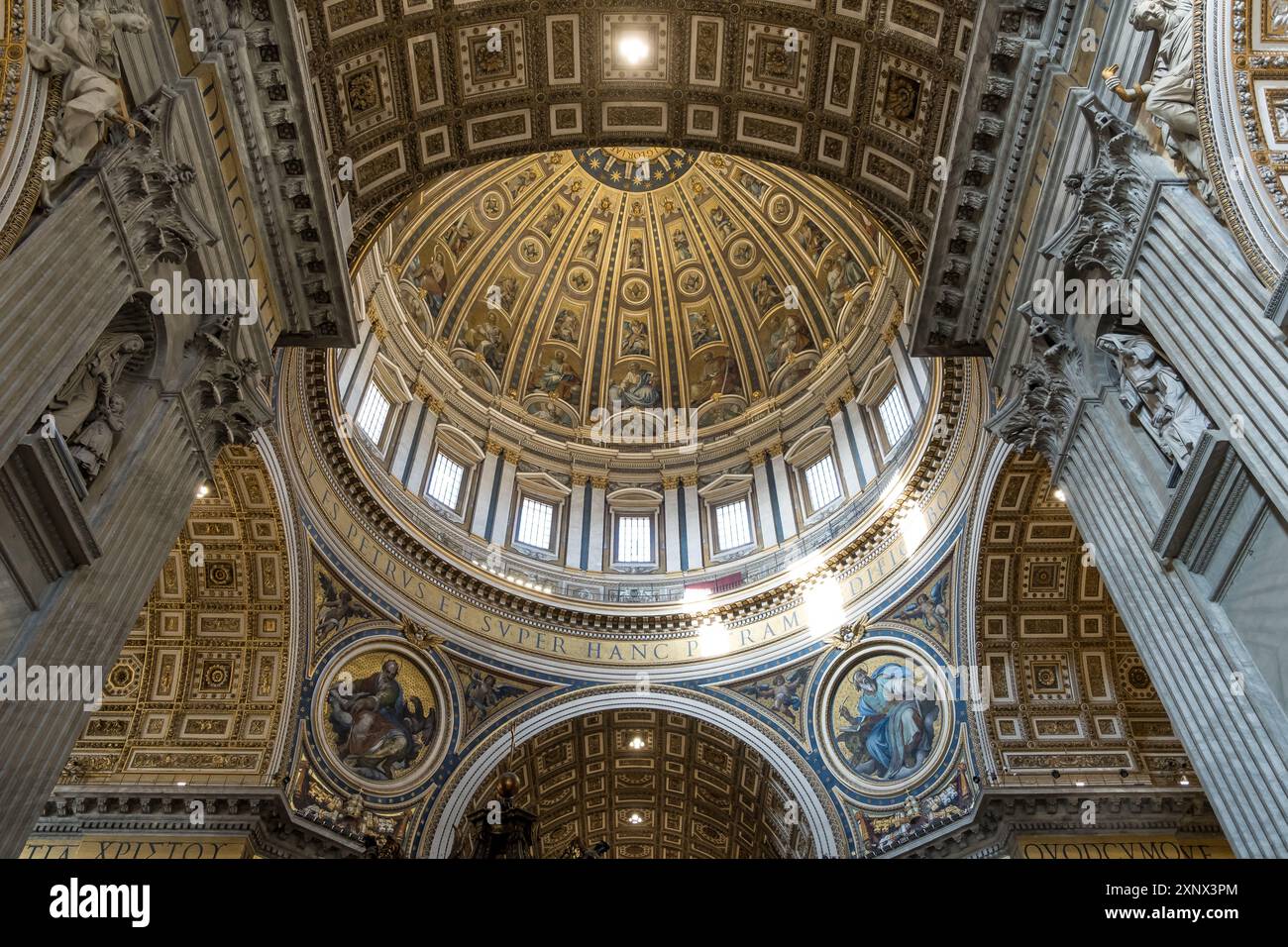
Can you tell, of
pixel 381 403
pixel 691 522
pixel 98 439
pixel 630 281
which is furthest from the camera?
pixel 630 281

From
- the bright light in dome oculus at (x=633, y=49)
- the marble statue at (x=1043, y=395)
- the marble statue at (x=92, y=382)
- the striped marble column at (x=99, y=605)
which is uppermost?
the bright light in dome oculus at (x=633, y=49)

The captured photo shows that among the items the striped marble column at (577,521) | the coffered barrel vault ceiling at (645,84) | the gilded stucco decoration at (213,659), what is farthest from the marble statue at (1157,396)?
the striped marble column at (577,521)

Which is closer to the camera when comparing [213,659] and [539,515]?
[213,659]

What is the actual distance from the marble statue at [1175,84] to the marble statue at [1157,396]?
5.77 feet

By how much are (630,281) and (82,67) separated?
997 inches

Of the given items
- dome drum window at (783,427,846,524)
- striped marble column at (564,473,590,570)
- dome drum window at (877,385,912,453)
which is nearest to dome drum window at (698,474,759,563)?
dome drum window at (783,427,846,524)

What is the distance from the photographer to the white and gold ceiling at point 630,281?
29703 mm

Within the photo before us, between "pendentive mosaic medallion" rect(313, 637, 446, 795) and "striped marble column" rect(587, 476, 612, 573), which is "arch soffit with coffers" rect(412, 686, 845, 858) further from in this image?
"striped marble column" rect(587, 476, 612, 573)

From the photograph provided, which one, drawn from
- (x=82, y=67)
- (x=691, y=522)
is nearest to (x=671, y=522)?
(x=691, y=522)

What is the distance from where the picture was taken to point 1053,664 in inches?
781

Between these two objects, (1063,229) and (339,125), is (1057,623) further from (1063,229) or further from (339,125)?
(339,125)

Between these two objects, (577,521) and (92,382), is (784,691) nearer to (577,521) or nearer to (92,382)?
(577,521)

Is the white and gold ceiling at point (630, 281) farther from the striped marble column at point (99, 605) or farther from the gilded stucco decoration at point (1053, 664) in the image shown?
the striped marble column at point (99, 605)
